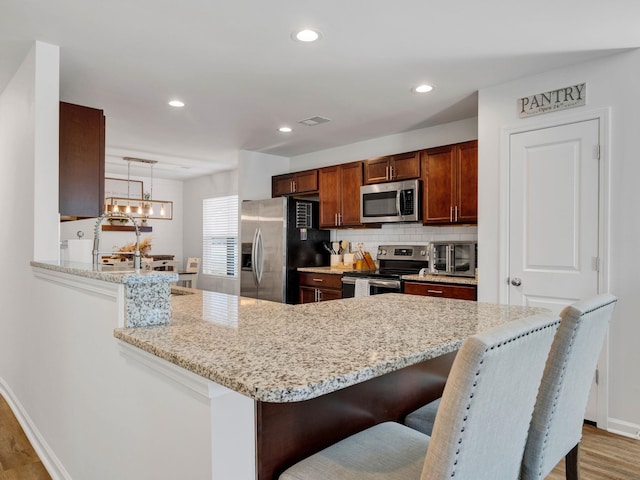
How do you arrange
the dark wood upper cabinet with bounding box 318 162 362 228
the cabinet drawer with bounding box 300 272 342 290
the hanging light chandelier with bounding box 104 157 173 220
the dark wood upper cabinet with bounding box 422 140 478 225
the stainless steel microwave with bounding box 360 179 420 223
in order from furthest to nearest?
the hanging light chandelier with bounding box 104 157 173 220
the dark wood upper cabinet with bounding box 318 162 362 228
the cabinet drawer with bounding box 300 272 342 290
the stainless steel microwave with bounding box 360 179 420 223
the dark wood upper cabinet with bounding box 422 140 478 225

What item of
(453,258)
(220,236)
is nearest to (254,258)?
(453,258)

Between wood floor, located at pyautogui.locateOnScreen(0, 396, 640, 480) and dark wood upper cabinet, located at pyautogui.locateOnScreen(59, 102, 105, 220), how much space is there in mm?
1398

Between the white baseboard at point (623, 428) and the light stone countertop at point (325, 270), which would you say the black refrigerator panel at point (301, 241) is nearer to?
the light stone countertop at point (325, 270)

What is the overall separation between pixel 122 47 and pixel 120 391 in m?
2.15

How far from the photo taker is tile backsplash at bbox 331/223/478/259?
4.27 metres

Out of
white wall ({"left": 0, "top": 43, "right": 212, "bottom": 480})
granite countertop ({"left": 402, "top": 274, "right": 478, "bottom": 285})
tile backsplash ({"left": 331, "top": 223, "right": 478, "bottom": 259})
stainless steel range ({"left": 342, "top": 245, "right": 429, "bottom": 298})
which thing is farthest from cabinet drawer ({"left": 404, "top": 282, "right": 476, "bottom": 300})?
white wall ({"left": 0, "top": 43, "right": 212, "bottom": 480})

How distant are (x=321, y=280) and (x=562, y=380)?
3586mm

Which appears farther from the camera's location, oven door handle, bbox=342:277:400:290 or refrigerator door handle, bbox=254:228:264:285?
refrigerator door handle, bbox=254:228:264:285

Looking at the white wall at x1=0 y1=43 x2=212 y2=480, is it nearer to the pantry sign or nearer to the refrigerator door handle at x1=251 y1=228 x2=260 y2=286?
the refrigerator door handle at x1=251 y1=228 x2=260 y2=286

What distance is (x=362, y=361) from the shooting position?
0.92 metres

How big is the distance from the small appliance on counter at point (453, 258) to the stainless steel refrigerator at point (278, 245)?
1.65 metres

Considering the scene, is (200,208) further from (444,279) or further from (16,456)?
(16,456)

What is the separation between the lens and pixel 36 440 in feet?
7.86

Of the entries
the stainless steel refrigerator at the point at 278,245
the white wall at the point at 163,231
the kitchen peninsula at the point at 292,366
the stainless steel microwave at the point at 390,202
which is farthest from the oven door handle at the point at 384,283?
the white wall at the point at 163,231
